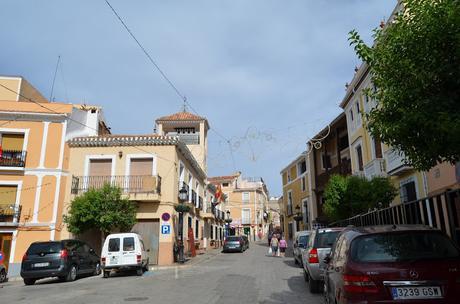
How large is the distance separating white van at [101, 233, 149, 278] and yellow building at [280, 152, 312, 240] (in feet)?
75.5

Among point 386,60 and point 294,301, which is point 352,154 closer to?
point 294,301

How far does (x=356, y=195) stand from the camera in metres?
16.9

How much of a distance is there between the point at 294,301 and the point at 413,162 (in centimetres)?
437

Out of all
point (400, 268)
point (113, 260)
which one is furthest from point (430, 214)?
point (113, 260)

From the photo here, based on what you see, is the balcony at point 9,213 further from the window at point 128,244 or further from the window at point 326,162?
the window at point 326,162

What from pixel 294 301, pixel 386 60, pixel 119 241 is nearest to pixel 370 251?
pixel 386 60

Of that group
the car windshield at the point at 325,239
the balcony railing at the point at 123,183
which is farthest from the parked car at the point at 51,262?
the car windshield at the point at 325,239

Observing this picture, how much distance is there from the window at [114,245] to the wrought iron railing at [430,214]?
1015 centimetres

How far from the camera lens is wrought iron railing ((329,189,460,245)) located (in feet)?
22.3

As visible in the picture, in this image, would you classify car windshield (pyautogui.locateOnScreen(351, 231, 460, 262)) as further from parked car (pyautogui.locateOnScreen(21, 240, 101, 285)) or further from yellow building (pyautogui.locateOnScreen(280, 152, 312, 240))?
yellow building (pyautogui.locateOnScreen(280, 152, 312, 240))

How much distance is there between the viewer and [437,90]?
18.3 ft

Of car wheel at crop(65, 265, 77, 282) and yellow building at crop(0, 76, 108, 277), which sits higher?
yellow building at crop(0, 76, 108, 277)

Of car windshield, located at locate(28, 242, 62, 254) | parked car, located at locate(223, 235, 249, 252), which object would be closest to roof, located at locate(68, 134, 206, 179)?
car windshield, located at locate(28, 242, 62, 254)

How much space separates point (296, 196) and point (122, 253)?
2821 centimetres
